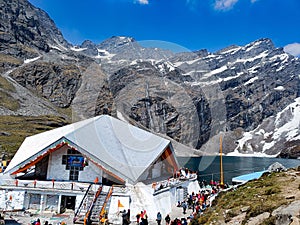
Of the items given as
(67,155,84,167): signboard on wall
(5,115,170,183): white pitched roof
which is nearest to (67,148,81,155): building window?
(67,155,84,167): signboard on wall

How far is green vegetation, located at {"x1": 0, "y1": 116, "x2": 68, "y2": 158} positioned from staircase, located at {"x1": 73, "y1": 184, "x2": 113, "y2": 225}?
67.0 m

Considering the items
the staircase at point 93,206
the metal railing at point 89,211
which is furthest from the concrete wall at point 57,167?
the metal railing at point 89,211

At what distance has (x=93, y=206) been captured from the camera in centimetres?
2106

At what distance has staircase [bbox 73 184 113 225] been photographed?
1989cm

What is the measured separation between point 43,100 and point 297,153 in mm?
165520

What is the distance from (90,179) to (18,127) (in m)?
109

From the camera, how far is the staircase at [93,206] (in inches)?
783

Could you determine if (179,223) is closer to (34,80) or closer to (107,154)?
(107,154)

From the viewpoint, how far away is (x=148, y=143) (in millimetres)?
30016

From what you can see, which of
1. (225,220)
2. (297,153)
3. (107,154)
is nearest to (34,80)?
(297,153)

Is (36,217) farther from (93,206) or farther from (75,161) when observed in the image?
(75,161)

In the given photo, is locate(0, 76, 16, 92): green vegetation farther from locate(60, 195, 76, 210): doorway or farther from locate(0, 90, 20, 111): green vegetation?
locate(60, 195, 76, 210): doorway

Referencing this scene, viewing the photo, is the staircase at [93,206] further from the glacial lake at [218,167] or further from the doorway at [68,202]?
the glacial lake at [218,167]

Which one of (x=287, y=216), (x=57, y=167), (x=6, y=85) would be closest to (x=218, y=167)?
(x=57, y=167)
